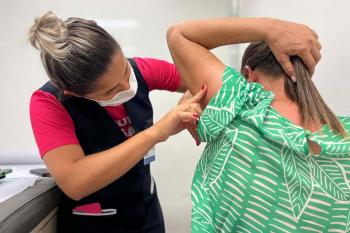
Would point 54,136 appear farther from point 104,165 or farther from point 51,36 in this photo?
point 51,36

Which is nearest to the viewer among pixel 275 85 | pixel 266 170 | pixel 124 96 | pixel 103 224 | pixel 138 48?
pixel 266 170

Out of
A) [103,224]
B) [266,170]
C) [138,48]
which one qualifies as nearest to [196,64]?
[266,170]

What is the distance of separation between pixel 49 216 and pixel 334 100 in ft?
3.75

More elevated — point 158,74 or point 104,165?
point 158,74

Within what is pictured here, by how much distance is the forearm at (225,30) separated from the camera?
0.93 m

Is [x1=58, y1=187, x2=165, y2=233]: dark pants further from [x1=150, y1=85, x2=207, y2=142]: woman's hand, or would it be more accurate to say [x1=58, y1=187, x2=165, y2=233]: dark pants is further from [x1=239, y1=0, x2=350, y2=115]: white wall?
[x1=239, y1=0, x2=350, y2=115]: white wall

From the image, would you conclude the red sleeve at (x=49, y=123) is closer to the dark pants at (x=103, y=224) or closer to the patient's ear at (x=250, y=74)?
the dark pants at (x=103, y=224)

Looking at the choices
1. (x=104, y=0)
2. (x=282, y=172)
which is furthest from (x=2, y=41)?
(x=282, y=172)

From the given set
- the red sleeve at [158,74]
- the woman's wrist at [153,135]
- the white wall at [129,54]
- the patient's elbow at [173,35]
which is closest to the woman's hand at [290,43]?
the patient's elbow at [173,35]

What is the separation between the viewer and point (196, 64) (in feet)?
3.14

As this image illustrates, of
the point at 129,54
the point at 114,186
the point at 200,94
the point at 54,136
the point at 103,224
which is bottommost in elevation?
the point at 103,224

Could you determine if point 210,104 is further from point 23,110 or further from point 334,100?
point 23,110

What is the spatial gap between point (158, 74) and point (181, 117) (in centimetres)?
42

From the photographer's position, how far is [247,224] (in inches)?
33.3
